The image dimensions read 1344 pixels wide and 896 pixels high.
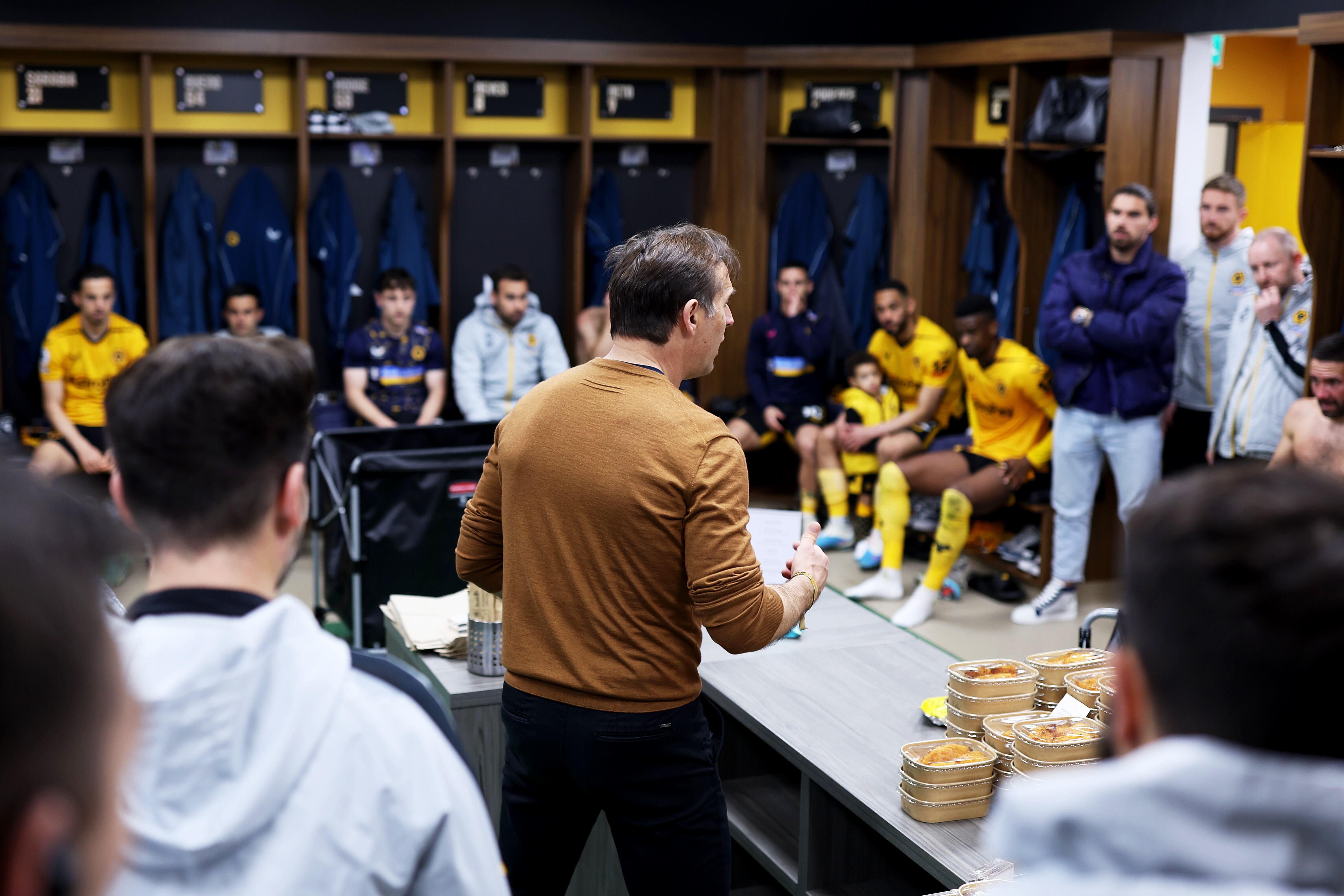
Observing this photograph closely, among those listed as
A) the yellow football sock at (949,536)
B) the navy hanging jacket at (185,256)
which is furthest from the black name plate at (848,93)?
the navy hanging jacket at (185,256)

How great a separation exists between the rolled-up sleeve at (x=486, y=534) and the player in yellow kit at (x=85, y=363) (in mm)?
4051

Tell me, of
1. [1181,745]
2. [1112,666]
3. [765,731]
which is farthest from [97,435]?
[1181,745]

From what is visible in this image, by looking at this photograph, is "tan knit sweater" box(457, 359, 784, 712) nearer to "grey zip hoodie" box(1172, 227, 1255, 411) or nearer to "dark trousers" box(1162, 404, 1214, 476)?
"grey zip hoodie" box(1172, 227, 1255, 411)

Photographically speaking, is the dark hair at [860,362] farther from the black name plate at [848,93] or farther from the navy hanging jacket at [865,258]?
the black name plate at [848,93]

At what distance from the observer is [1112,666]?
2.51 meters

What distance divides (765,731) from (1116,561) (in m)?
3.60

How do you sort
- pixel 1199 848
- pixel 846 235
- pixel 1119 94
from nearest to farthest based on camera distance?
1. pixel 1199 848
2. pixel 1119 94
3. pixel 846 235

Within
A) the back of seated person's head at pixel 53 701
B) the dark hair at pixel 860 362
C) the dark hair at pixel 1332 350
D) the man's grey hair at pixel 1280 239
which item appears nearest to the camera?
the back of seated person's head at pixel 53 701

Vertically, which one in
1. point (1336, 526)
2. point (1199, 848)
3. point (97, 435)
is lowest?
point (97, 435)

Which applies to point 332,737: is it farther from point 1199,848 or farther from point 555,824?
point 555,824

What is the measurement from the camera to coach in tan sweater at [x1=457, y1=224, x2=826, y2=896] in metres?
1.93

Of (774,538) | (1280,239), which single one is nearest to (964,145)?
(1280,239)

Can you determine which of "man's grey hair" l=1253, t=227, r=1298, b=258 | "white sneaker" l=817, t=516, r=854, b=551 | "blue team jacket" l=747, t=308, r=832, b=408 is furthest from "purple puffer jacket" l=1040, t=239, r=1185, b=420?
"blue team jacket" l=747, t=308, r=832, b=408

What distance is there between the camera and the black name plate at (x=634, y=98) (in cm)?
698
